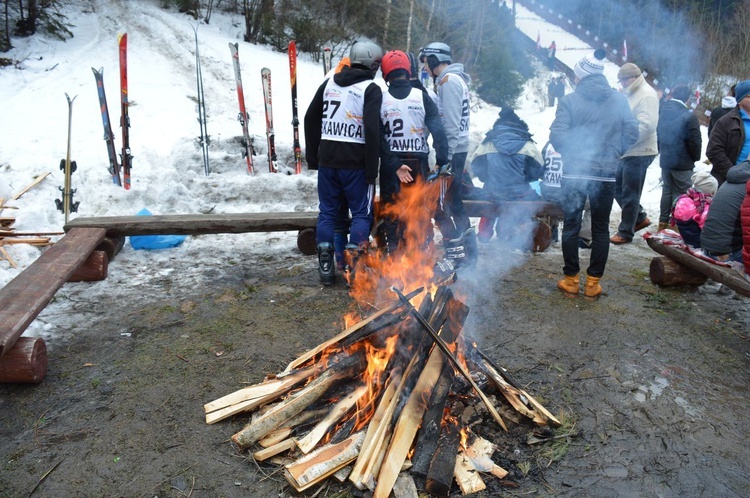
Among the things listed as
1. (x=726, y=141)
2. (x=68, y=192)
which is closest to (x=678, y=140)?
(x=726, y=141)

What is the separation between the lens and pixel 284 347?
437 cm

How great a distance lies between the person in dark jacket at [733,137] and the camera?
5.70 m

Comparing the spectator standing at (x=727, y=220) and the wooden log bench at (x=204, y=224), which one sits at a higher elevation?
the spectator standing at (x=727, y=220)

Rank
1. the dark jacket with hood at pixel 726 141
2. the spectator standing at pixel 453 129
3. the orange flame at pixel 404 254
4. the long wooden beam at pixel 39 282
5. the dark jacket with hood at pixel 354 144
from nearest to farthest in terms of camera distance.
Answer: the long wooden beam at pixel 39 282 → the orange flame at pixel 404 254 → the dark jacket with hood at pixel 354 144 → the dark jacket with hood at pixel 726 141 → the spectator standing at pixel 453 129

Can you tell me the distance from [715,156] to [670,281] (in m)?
1.61

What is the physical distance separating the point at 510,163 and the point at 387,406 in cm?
459

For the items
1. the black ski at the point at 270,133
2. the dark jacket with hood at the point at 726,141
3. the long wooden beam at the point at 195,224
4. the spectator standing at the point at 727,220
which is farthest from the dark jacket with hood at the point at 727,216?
the black ski at the point at 270,133

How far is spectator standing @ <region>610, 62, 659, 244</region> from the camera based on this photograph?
21.8 ft

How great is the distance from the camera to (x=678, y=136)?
723 centimetres

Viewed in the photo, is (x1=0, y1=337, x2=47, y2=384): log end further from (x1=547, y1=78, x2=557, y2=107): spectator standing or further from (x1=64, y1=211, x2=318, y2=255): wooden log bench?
(x1=547, y1=78, x2=557, y2=107): spectator standing

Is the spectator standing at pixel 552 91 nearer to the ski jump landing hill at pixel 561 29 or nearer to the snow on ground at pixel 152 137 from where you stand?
the snow on ground at pixel 152 137

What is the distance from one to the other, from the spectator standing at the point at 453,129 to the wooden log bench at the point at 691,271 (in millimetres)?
2081

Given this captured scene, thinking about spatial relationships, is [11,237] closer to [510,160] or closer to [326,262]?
[326,262]

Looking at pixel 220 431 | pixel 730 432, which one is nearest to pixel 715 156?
pixel 730 432
